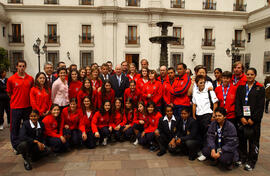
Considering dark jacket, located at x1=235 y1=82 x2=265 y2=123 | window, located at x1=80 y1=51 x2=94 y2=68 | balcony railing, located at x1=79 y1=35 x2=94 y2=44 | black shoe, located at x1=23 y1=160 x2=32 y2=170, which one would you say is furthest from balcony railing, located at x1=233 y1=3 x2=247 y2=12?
black shoe, located at x1=23 y1=160 x2=32 y2=170

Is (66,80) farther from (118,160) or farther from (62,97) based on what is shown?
(118,160)

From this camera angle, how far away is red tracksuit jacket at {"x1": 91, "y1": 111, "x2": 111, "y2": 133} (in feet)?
15.1

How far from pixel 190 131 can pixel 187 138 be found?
0.17m

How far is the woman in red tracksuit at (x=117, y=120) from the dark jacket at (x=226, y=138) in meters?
2.23

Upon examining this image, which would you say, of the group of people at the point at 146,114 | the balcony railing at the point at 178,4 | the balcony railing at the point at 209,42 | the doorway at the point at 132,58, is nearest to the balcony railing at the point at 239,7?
the balcony railing at the point at 209,42

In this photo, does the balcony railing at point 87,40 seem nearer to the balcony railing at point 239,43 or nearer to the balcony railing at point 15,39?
the balcony railing at point 15,39

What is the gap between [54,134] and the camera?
4.11 m

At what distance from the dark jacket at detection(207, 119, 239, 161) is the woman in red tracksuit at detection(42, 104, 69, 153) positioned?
3053 mm

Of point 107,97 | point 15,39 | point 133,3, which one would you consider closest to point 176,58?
point 133,3

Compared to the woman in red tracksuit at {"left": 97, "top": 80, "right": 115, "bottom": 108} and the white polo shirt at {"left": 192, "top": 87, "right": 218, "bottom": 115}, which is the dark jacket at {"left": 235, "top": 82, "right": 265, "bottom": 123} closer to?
the white polo shirt at {"left": 192, "top": 87, "right": 218, "bottom": 115}

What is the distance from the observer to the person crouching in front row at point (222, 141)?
3.35 m

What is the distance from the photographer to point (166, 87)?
4871mm

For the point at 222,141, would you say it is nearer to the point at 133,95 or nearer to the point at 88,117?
the point at 133,95

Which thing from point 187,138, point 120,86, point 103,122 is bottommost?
point 187,138
